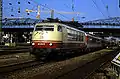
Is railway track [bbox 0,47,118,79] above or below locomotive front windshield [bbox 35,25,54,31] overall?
below

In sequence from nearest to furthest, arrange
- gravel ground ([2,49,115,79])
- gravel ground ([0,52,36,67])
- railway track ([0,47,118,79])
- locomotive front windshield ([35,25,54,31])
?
gravel ground ([2,49,115,79]) → railway track ([0,47,118,79]) → gravel ground ([0,52,36,67]) → locomotive front windshield ([35,25,54,31])

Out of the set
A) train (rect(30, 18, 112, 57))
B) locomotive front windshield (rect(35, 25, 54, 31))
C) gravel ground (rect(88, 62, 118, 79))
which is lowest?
gravel ground (rect(88, 62, 118, 79))

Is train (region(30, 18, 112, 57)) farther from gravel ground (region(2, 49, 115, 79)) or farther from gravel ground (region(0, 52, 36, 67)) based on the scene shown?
gravel ground (region(2, 49, 115, 79))

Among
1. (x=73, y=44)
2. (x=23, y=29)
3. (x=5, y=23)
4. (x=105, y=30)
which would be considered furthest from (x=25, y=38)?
(x=73, y=44)

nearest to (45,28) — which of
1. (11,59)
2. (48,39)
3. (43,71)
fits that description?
(48,39)

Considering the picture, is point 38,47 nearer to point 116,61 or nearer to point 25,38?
point 116,61

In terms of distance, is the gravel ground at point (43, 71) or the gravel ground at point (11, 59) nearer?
the gravel ground at point (43, 71)

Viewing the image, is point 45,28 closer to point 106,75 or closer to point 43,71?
point 43,71

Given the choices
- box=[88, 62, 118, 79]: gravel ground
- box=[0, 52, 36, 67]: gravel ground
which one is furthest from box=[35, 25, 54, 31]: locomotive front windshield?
box=[88, 62, 118, 79]: gravel ground

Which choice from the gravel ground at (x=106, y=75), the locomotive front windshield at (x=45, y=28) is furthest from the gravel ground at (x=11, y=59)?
the gravel ground at (x=106, y=75)

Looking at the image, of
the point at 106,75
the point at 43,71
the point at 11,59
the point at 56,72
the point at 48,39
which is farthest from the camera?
the point at 11,59

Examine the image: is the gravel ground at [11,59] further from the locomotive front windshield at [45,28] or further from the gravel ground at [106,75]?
the gravel ground at [106,75]

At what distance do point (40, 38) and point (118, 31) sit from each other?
92.3 meters

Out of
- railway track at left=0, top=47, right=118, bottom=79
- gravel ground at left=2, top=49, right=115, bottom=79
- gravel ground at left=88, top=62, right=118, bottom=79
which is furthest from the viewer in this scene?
railway track at left=0, top=47, right=118, bottom=79
